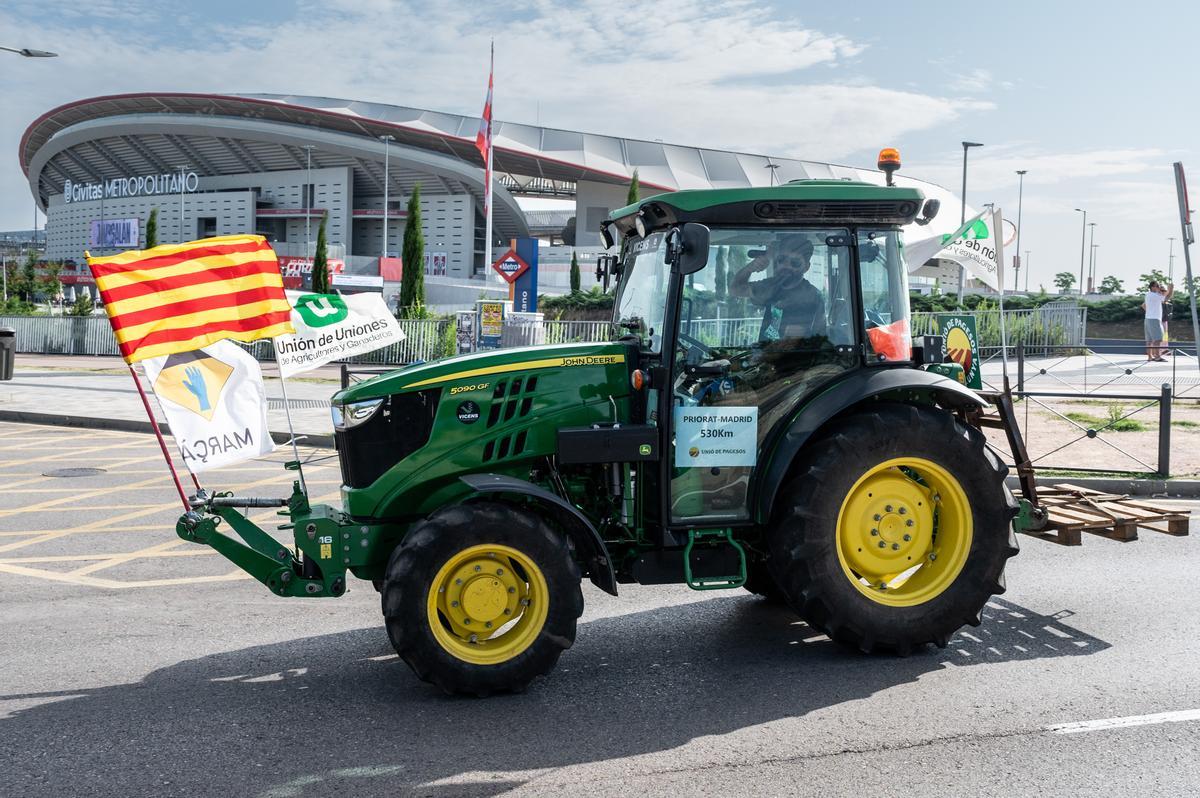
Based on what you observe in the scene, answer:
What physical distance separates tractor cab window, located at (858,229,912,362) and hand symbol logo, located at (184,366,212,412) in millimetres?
3329

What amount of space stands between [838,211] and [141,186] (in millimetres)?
89724

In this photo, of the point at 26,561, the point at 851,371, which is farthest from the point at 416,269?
the point at 851,371

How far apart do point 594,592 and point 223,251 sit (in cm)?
299

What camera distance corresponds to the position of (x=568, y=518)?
15.9ft

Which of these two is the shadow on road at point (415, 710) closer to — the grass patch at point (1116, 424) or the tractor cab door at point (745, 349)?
the tractor cab door at point (745, 349)

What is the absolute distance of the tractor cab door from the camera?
5145mm

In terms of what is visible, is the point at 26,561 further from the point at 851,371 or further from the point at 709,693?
the point at 851,371

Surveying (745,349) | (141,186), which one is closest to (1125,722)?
(745,349)

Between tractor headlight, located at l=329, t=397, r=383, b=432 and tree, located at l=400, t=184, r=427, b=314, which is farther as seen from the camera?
tree, located at l=400, t=184, r=427, b=314

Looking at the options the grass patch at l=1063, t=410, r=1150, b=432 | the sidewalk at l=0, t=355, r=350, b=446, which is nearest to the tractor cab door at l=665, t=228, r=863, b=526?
the grass patch at l=1063, t=410, r=1150, b=432

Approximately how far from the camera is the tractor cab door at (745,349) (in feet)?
16.9

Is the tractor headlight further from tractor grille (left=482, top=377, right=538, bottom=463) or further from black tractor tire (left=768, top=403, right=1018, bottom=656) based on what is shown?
black tractor tire (left=768, top=403, right=1018, bottom=656)

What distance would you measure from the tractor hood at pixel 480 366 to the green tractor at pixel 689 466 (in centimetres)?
1

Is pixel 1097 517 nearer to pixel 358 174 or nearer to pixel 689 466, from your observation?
pixel 689 466
